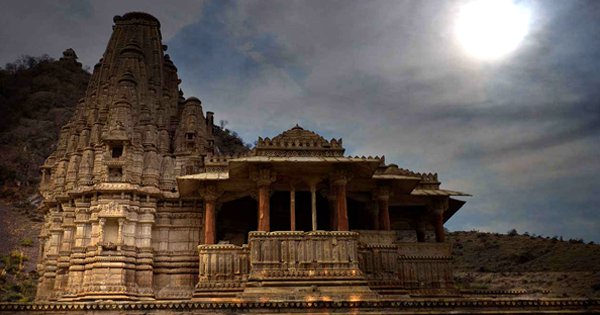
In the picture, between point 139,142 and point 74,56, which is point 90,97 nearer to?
point 139,142

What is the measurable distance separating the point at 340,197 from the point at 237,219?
22.4ft

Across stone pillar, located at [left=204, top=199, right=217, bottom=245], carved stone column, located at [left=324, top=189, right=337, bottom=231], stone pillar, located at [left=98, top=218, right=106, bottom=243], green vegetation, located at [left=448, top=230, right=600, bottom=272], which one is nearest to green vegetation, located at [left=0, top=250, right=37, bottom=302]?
stone pillar, located at [left=98, top=218, right=106, bottom=243]

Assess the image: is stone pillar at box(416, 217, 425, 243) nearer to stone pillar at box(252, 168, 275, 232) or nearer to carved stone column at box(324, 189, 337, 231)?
carved stone column at box(324, 189, 337, 231)

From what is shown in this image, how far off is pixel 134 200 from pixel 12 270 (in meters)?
29.6

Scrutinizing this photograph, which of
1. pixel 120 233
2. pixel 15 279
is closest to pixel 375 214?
pixel 120 233

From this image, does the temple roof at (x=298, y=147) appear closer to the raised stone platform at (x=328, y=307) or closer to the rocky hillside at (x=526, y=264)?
the raised stone platform at (x=328, y=307)

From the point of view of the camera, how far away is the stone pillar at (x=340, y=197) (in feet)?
60.8

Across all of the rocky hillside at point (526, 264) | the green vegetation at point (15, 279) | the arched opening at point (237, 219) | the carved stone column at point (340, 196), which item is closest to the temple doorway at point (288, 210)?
the arched opening at point (237, 219)

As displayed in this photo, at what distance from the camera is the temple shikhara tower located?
17.4 metres

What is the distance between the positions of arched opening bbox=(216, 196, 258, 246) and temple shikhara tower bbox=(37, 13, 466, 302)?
0.14 feet

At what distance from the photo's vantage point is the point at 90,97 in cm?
2747

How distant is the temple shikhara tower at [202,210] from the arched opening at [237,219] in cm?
4

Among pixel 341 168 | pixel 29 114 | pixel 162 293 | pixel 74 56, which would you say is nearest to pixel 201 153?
pixel 162 293

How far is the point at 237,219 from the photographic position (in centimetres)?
2419
